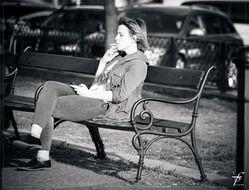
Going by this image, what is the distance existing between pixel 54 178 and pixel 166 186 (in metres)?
0.95

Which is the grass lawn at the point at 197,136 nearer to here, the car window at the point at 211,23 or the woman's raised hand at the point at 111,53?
the woman's raised hand at the point at 111,53

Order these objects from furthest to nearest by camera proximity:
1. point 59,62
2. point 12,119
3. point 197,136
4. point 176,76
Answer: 1. point 197,136
2. point 59,62
3. point 12,119
4. point 176,76

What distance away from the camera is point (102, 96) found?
5.68 m

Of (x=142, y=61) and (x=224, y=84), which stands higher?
(x=142, y=61)

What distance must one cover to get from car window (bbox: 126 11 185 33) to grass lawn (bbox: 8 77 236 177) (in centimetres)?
276

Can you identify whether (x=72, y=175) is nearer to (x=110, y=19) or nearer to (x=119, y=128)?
(x=119, y=128)

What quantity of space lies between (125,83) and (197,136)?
2.73m

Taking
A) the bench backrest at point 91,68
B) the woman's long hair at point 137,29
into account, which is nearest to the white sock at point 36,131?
the woman's long hair at point 137,29

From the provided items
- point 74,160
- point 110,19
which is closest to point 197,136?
point 74,160

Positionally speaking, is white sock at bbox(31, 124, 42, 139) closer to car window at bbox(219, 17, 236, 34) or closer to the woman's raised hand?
the woman's raised hand

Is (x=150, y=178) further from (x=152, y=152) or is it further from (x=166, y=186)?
(x=152, y=152)

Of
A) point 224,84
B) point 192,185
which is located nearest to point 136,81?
point 192,185

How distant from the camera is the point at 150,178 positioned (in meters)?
5.75

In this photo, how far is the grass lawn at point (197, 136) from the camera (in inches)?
262
